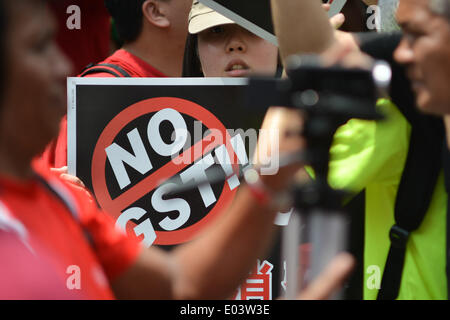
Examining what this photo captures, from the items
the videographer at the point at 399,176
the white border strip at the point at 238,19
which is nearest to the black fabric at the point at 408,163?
the videographer at the point at 399,176

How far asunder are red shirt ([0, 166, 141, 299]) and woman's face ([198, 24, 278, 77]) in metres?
1.84

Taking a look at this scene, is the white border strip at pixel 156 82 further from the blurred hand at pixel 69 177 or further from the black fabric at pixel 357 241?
the black fabric at pixel 357 241

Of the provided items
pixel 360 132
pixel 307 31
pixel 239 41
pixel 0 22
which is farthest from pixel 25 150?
pixel 239 41

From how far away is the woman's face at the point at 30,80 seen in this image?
130 cm

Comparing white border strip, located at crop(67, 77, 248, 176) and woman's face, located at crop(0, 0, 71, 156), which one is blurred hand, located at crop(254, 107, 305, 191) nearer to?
woman's face, located at crop(0, 0, 71, 156)

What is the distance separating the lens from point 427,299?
196 centimetres

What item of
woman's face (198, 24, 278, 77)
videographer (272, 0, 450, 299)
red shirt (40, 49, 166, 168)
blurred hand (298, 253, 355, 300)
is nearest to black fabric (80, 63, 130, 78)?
red shirt (40, 49, 166, 168)

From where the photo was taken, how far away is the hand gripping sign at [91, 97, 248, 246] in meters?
2.90

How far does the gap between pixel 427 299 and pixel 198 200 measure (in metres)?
1.15

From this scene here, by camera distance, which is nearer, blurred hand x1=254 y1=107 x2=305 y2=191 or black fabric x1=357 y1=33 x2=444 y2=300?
blurred hand x1=254 y1=107 x2=305 y2=191

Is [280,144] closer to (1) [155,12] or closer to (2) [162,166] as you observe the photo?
(2) [162,166]

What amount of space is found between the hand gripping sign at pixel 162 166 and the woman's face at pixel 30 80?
153 cm

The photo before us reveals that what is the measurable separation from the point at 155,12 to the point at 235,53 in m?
0.49

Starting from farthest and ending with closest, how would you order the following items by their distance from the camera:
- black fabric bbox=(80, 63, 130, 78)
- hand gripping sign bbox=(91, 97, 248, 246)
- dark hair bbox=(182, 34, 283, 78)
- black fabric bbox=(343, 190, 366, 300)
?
1. dark hair bbox=(182, 34, 283, 78)
2. black fabric bbox=(80, 63, 130, 78)
3. hand gripping sign bbox=(91, 97, 248, 246)
4. black fabric bbox=(343, 190, 366, 300)
